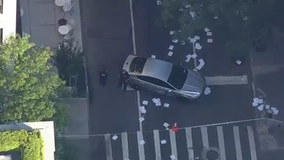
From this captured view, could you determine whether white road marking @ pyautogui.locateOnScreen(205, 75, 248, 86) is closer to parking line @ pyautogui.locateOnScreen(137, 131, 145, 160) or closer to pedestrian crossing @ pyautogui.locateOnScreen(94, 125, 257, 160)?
pedestrian crossing @ pyautogui.locateOnScreen(94, 125, 257, 160)

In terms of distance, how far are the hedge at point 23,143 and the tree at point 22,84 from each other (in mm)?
2149

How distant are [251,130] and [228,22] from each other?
7.57 meters

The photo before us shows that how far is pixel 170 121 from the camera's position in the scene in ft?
114

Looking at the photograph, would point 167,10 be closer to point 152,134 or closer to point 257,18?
point 257,18

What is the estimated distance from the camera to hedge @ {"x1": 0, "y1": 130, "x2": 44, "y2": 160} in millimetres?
22859

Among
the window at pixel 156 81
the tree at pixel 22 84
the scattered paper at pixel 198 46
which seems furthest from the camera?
the scattered paper at pixel 198 46

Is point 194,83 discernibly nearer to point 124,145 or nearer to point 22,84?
point 124,145

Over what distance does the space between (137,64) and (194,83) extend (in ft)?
11.7

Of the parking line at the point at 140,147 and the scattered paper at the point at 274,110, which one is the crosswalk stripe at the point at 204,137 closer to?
the parking line at the point at 140,147

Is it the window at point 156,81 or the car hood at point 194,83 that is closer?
the window at point 156,81

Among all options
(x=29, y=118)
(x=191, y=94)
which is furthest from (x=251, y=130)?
(x=29, y=118)

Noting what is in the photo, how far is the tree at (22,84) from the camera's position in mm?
25312

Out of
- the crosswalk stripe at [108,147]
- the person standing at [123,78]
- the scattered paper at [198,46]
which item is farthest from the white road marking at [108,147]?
the scattered paper at [198,46]

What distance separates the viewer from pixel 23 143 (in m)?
23.1
